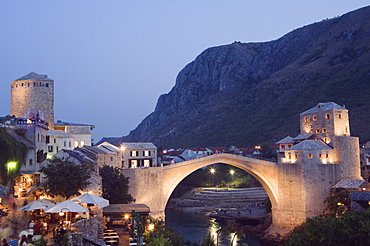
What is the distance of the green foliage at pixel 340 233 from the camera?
41.8 ft

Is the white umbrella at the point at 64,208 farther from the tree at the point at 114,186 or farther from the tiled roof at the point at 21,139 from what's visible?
the tree at the point at 114,186

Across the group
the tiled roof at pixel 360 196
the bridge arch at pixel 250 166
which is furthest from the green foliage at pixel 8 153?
the tiled roof at pixel 360 196

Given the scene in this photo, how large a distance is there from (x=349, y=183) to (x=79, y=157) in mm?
24450

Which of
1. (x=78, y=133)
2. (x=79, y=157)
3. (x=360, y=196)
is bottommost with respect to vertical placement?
(x=360, y=196)

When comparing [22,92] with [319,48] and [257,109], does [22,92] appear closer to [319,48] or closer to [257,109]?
[257,109]

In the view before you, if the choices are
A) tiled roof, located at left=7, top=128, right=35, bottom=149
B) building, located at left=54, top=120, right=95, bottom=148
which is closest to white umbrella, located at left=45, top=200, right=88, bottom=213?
tiled roof, located at left=7, top=128, right=35, bottom=149

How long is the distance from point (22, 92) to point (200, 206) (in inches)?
1206

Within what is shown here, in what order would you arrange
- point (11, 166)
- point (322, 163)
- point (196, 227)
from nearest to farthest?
point (11, 166)
point (322, 163)
point (196, 227)

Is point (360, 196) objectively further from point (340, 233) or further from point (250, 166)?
point (340, 233)

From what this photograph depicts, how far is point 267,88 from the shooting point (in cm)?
9756

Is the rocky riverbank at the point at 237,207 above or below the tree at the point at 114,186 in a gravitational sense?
below

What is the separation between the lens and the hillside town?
730 inches

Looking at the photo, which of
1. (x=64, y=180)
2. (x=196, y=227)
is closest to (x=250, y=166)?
(x=196, y=227)

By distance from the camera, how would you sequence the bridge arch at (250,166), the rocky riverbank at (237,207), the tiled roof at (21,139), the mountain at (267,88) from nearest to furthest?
the tiled roof at (21,139) < the bridge arch at (250,166) < the rocky riverbank at (237,207) < the mountain at (267,88)
